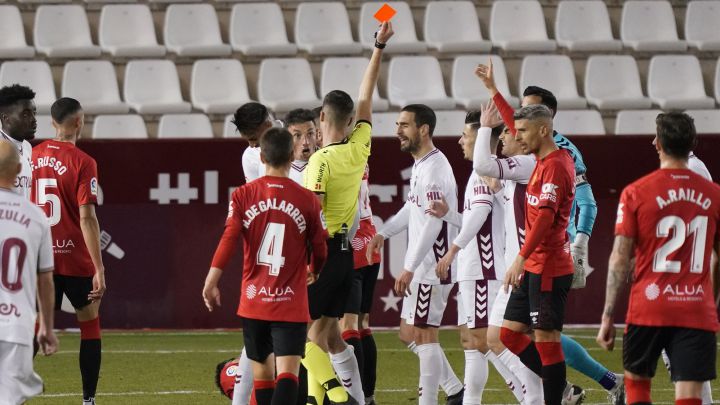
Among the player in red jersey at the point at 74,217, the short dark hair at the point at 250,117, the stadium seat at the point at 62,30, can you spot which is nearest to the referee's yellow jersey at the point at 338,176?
the short dark hair at the point at 250,117

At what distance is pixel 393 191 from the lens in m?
14.0

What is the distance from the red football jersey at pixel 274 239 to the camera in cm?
711

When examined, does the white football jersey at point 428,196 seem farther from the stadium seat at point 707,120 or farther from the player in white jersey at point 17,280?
the stadium seat at point 707,120

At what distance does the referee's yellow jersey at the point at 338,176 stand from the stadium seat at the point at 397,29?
→ 356 inches

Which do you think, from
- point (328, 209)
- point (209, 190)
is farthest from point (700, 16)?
point (328, 209)

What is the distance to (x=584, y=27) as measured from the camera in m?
17.9

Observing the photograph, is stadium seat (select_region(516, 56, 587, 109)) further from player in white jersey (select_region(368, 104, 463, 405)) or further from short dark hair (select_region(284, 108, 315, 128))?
short dark hair (select_region(284, 108, 315, 128))

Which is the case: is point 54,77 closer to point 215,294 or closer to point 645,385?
point 215,294

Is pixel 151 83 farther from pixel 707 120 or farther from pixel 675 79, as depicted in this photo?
pixel 707 120

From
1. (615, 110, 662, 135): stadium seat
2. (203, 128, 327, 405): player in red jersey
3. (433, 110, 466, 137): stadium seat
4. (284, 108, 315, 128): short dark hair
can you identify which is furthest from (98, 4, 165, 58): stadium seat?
(203, 128, 327, 405): player in red jersey

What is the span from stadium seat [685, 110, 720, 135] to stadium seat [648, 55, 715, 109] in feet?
2.26

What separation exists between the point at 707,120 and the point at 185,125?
6.72 metres

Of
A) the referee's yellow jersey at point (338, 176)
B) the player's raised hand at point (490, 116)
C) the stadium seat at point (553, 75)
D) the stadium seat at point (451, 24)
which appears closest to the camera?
the referee's yellow jersey at point (338, 176)

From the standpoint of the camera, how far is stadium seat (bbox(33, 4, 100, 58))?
17.2m
